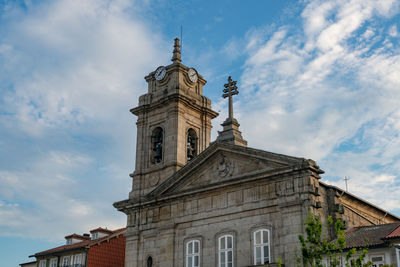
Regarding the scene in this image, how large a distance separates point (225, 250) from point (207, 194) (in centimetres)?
324

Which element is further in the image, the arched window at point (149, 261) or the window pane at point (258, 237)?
the arched window at point (149, 261)

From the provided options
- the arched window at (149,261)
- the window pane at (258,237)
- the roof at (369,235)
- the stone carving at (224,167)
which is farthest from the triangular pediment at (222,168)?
the roof at (369,235)

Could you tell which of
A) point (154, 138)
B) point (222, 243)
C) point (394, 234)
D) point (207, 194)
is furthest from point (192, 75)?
point (394, 234)

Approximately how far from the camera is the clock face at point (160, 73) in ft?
121

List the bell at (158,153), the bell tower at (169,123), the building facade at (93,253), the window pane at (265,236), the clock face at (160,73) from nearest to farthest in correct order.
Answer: the window pane at (265,236) → the bell tower at (169,123) → the bell at (158,153) → the clock face at (160,73) → the building facade at (93,253)

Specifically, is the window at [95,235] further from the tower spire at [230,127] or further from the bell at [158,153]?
the tower spire at [230,127]

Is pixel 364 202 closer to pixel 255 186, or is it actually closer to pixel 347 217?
pixel 347 217

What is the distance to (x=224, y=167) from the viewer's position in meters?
29.4

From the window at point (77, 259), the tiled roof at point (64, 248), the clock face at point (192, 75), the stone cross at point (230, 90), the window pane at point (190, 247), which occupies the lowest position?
the window pane at point (190, 247)

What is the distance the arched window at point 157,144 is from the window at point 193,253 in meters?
7.24

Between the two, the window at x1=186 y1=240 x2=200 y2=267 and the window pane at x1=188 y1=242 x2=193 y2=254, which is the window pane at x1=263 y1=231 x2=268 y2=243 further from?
the window pane at x1=188 y1=242 x2=193 y2=254

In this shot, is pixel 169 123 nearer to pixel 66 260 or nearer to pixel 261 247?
pixel 261 247

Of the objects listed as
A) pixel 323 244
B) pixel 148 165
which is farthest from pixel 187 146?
pixel 323 244

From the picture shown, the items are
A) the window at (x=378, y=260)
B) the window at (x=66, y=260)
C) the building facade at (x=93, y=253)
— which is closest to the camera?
the window at (x=378, y=260)
